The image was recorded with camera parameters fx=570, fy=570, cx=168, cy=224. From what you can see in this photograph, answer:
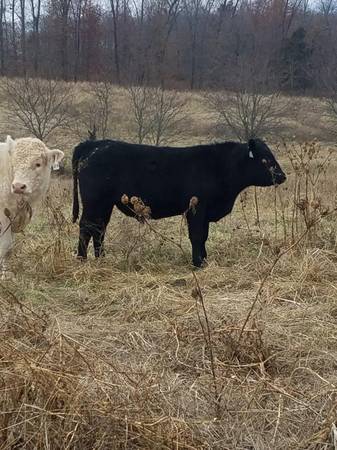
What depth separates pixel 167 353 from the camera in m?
3.71

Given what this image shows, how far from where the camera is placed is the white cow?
5.70 metres

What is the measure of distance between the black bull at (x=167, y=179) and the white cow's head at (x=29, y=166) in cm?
64

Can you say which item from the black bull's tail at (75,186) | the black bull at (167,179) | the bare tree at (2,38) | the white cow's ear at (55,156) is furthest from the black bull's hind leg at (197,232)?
the bare tree at (2,38)

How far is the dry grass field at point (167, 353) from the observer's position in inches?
108

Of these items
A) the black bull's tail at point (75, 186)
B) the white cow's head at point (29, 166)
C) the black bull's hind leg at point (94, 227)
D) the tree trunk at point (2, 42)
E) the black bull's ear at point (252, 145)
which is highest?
the tree trunk at point (2, 42)

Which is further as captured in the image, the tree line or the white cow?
the tree line

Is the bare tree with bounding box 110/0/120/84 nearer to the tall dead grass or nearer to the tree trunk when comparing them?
the tree trunk

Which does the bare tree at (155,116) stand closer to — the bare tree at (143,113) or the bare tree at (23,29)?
the bare tree at (143,113)

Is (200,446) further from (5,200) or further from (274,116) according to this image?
(274,116)

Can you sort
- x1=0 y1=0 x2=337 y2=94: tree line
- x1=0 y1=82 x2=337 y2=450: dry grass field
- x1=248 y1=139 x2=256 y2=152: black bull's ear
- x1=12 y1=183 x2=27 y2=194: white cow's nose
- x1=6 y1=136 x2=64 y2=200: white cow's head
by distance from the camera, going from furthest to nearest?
x1=0 y1=0 x2=337 y2=94: tree line
x1=248 y1=139 x2=256 y2=152: black bull's ear
x1=6 y1=136 x2=64 y2=200: white cow's head
x1=12 y1=183 x2=27 y2=194: white cow's nose
x1=0 y1=82 x2=337 y2=450: dry grass field

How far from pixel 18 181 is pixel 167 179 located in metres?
1.82

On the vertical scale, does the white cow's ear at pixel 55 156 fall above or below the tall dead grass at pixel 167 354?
above

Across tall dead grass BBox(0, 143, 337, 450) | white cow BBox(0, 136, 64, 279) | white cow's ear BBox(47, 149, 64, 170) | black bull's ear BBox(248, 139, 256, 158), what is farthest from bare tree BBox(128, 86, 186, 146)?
tall dead grass BBox(0, 143, 337, 450)

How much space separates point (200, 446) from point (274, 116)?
78.6ft
